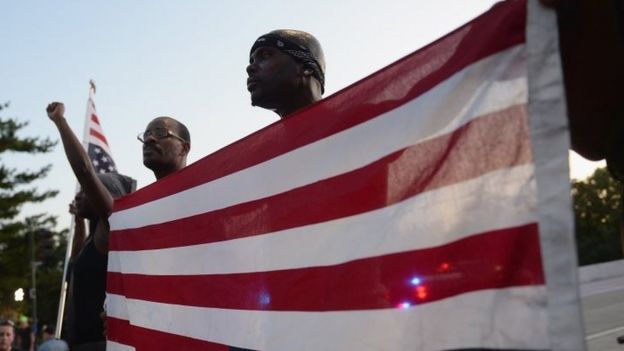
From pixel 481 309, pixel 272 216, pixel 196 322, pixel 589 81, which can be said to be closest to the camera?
pixel 481 309

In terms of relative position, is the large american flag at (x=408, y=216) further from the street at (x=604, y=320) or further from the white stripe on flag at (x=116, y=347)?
the street at (x=604, y=320)

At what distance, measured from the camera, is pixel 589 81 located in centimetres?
166

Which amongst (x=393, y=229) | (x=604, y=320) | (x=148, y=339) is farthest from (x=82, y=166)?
(x=604, y=320)

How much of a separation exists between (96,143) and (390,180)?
535cm

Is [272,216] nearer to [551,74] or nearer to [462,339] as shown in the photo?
[462,339]

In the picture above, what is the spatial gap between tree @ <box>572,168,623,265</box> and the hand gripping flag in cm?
5530

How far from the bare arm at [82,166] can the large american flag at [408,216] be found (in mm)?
706

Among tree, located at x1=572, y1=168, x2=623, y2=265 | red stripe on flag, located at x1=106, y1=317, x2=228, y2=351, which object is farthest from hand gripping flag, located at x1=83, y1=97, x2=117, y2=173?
tree, located at x1=572, y1=168, x2=623, y2=265

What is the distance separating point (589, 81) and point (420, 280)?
1.99 feet

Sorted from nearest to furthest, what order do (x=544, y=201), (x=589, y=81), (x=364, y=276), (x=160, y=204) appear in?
(x=544, y=201) < (x=589, y=81) < (x=364, y=276) < (x=160, y=204)

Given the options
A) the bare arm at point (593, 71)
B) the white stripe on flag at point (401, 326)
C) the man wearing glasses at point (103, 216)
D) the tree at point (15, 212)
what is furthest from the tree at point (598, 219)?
the bare arm at point (593, 71)

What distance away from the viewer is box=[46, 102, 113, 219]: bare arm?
10.9 ft

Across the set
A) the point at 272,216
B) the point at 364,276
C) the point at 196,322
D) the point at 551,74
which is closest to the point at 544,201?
the point at 551,74

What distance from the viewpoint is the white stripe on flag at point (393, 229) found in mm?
1503
